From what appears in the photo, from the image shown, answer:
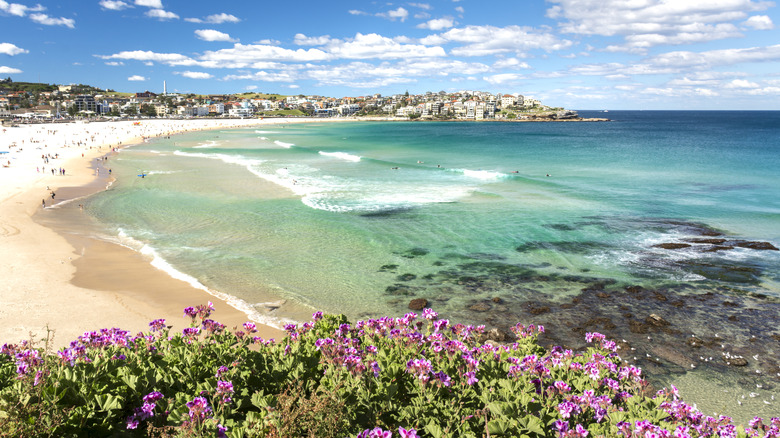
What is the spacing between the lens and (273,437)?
14.4ft

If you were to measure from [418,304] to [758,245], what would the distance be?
61.3ft

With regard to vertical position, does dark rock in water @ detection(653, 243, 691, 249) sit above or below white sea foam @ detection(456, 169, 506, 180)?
below

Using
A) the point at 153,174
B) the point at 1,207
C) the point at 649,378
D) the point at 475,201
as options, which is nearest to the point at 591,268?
the point at 649,378

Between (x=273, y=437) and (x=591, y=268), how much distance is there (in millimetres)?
16955

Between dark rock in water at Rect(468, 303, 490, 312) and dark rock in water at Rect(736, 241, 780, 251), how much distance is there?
623 inches

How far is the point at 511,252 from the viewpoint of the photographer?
20562 millimetres

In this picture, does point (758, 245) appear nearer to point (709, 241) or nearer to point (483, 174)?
point (709, 241)

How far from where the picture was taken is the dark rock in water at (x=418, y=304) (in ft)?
47.0

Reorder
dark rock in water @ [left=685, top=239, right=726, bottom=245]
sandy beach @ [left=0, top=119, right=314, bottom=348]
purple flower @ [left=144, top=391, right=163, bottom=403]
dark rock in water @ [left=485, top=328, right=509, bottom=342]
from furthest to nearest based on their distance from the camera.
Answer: dark rock in water @ [left=685, top=239, right=726, bottom=245]
sandy beach @ [left=0, top=119, right=314, bottom=348]
dark rock in water @ [left=485, top=328, right=509, bottom=342]
purple flower @ [left=144, top=391, right=163, bottom=403]

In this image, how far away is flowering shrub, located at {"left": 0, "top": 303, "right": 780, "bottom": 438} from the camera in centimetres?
450

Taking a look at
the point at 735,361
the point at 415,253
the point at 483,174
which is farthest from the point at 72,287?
the point at 483,174

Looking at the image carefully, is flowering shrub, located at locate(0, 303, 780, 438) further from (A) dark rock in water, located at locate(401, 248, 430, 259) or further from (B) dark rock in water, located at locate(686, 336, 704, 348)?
(A) dark rock in water, located at locate(401, 248, 430, 259)

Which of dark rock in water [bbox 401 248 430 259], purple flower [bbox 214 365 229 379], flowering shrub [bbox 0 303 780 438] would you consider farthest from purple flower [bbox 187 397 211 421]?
dark rock in water [bbox 401 248 430 259]

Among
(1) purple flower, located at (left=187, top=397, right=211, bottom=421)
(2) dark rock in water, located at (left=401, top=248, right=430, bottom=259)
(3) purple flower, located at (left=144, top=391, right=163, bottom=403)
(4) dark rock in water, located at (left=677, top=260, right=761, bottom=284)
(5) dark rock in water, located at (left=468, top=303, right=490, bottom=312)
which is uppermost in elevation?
(1) purple flower, located at (left=187, top=397, right=211, bottom=421)
